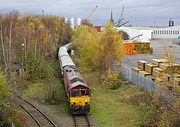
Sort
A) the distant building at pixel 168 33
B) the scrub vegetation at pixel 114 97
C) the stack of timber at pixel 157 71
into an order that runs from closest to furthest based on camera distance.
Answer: the scrub vegetation at pixel 114 97
the stack of timber at pixel 157 71
the distant building at pixel 168 33

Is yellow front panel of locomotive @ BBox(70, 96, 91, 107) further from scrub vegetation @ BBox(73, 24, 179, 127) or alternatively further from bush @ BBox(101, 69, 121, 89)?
bush @ BBox(101, 69, 121, 89)

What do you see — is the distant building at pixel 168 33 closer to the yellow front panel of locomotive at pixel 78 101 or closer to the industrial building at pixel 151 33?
the industrial building at pixel 151 33

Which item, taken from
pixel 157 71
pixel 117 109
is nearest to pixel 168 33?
pixel 157 71

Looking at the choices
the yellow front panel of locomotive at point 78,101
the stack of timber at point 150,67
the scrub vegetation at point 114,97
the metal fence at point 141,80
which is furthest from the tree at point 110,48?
the yellow front panel of locomotive at point 78,101

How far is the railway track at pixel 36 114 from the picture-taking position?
24.1 metres

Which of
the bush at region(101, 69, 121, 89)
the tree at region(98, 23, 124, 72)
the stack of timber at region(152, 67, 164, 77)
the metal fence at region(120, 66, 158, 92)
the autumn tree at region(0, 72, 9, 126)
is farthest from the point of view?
the tree at region(98, 23, 124, 72)

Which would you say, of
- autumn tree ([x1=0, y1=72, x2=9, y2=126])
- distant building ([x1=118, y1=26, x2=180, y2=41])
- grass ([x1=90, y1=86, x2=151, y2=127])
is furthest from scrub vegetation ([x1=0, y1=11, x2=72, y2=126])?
distant building ([x1=118, y1=26, x2=180, y2=41])

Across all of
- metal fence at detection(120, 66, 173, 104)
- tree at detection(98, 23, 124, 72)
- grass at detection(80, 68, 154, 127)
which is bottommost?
grass at detection(80, 68, 154, 127)

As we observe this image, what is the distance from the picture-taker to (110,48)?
130ft

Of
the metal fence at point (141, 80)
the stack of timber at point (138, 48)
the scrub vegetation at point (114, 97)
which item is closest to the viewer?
the scrub vegetation at point (114, 97)

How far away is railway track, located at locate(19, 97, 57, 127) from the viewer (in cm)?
2406

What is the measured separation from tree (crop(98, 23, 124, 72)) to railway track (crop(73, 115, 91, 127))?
1479cm

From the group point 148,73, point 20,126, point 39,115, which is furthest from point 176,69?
point 20,126

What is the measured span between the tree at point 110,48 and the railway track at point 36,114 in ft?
40.4
